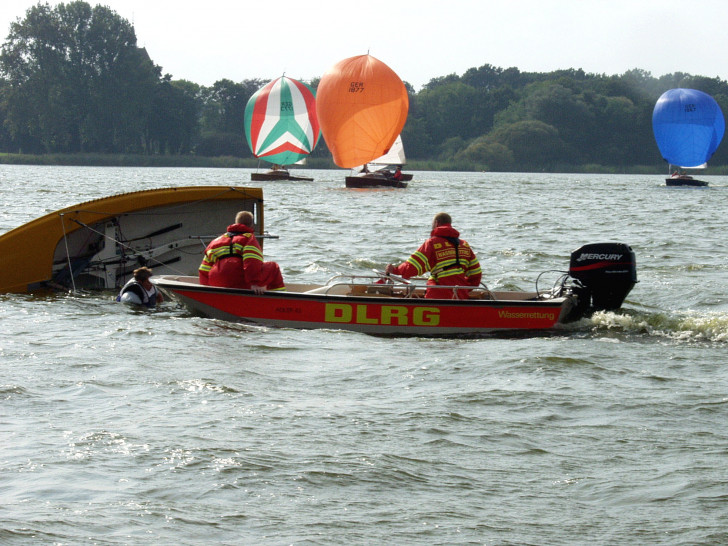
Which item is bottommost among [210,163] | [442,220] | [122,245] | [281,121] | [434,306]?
[434,306]

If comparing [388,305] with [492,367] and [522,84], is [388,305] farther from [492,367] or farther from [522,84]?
[522,84]

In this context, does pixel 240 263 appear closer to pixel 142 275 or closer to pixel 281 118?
pixel 142 275

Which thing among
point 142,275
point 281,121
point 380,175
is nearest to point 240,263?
point 142,275

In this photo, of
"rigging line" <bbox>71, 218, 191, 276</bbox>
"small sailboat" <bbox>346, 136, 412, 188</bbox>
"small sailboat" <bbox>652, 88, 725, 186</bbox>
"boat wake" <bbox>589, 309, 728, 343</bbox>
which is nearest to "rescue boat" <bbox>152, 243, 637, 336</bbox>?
"boat wake" <bbox>589, 309, 728, 343</bbox>

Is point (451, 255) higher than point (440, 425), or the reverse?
point (451, 255)

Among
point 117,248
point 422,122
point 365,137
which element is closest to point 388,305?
point 117,248

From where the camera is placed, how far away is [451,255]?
1106 cm

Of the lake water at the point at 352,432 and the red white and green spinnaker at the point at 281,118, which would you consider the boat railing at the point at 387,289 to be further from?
the red white and green spinnaker at the point at 281,118

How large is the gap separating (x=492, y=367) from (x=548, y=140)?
100146 mm

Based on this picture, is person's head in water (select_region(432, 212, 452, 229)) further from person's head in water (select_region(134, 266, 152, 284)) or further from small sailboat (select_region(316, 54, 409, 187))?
small sailboat (select_region(316, 54, 409, 187))

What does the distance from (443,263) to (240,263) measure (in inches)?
90.6

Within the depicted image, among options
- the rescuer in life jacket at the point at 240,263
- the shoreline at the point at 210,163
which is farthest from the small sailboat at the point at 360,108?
the shoreline at the point at 210,163

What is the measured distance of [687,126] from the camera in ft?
196

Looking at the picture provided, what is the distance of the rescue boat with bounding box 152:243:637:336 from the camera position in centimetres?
1097
